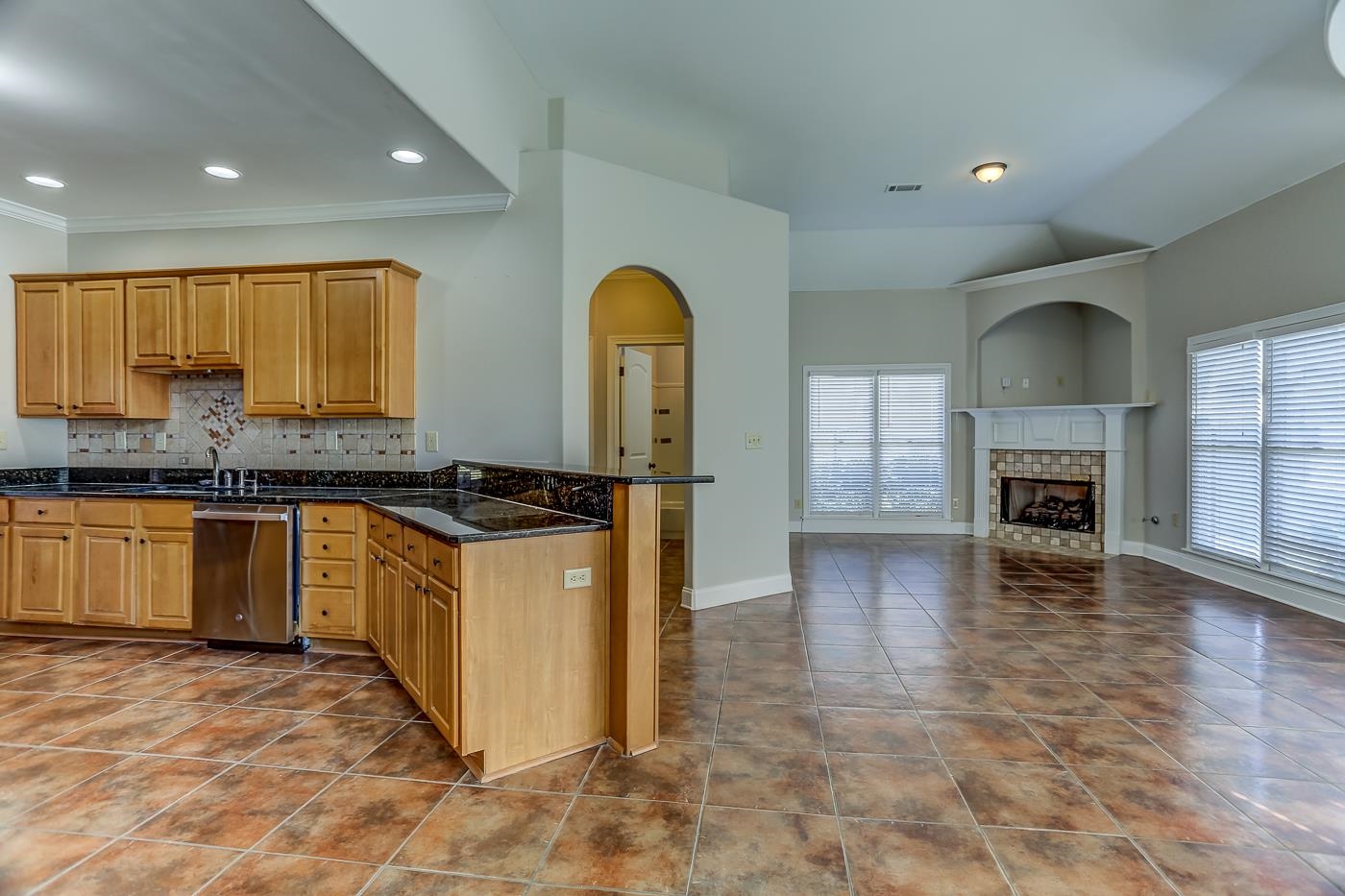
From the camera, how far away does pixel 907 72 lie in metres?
3.87

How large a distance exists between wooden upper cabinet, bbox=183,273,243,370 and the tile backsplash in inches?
11.3

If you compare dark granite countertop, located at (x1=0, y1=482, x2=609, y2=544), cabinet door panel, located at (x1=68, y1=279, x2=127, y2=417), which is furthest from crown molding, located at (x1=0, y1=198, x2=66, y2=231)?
dark granite countertop, located at (x1=0, y1=482, x2=609, y2=544)

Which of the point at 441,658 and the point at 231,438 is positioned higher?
the point at 231,438

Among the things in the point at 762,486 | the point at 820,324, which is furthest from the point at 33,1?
the point at 820,324

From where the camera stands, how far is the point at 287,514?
3424mm

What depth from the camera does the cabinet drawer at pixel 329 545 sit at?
3434 millimetres

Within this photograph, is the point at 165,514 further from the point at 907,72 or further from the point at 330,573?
the point at 907,72

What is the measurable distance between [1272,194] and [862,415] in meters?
3.96

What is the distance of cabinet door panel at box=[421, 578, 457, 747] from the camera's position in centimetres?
225

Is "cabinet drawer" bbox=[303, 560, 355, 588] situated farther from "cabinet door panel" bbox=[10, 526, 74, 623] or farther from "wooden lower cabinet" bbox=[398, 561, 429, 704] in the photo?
"cabinet door panel" bbox=[10, 526, 74, 623]

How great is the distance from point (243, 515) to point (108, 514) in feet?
3.01

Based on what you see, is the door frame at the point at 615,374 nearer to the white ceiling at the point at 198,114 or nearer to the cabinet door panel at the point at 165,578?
the white ceiling at the point at 198,114

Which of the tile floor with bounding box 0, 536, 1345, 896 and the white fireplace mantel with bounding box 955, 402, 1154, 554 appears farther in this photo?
the white fireplace mantel with bounding box 955, 402, 1154, 554

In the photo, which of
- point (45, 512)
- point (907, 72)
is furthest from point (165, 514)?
point (907, 72)
